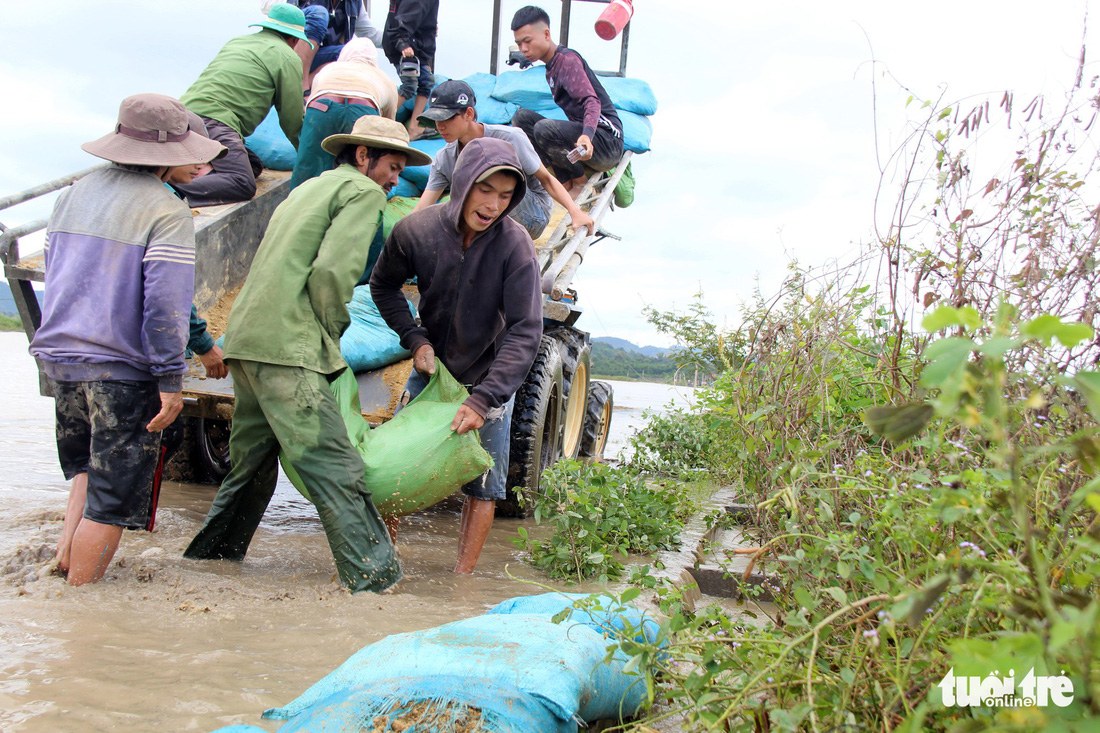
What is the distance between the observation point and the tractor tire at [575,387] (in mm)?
5691

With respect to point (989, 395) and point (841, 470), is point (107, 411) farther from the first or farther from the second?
point (989, 395)

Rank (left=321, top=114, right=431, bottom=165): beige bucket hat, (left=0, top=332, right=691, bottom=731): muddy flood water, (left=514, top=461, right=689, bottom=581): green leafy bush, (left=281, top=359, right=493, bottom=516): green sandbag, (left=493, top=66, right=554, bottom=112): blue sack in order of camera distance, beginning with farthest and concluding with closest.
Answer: (left=493, top=66, right=554, bottom=112): blue sack, (left=514, top=461, right=689, bottom=581): green leafy bush, (left=321, top=114, right=431, bottom=165): beige bucket hat, (left=281, top=359, right=493, bottom=516): green sandbag, (left=0, top=332, right=691, bottom=731): muddy flood water

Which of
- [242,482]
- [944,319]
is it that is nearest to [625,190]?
[242,482]

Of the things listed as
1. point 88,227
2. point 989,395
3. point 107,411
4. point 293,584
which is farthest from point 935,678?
point 88,227

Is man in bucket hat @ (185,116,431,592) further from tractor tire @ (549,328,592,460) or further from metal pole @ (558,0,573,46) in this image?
metal pole @ (558,0,573,46)

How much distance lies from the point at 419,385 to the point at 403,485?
65 cm

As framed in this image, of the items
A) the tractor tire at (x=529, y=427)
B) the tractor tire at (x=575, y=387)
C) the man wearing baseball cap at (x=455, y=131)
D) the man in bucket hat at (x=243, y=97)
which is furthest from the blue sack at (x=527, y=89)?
the tractor tire at (x=529, y=427)

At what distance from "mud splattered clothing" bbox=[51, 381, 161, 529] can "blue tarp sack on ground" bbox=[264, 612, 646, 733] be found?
54.9 inches

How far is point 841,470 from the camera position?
2.23 meters

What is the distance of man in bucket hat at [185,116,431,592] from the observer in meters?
2.98

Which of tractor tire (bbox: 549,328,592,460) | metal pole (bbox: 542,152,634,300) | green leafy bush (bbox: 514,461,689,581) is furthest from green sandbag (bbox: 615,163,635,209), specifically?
green leafy bush (bbox: 514,461,689,581)

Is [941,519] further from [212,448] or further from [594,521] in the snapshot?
[212,448]

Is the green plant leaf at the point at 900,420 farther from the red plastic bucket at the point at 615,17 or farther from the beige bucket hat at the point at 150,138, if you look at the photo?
the red plastic bucket at the point at 615,17

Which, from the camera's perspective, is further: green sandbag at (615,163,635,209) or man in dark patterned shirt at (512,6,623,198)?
green sandbag at (615,163,635,209)
